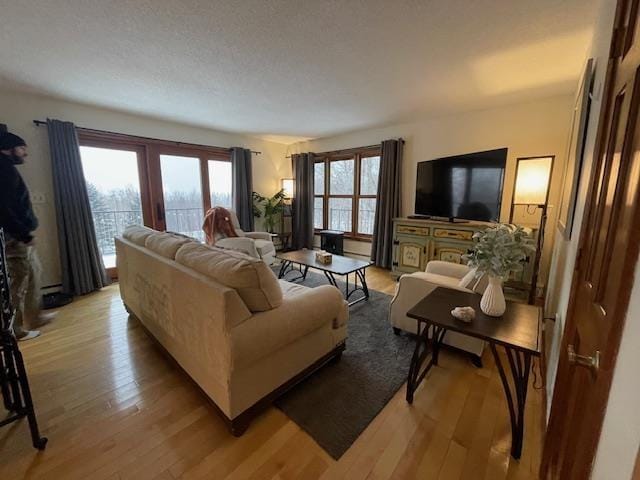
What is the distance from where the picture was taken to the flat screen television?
9.80 feet

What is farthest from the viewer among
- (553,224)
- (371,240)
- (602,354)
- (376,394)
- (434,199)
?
(371,240)

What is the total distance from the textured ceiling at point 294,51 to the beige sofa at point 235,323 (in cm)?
144

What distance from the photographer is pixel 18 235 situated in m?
2.45

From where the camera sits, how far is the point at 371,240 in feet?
15.5

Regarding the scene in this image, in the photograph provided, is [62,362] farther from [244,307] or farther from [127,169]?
[127,169]

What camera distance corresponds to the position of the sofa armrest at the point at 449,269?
7.55ft

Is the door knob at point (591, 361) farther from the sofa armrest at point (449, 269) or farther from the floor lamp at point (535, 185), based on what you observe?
the floor lamp at point (535, 185)

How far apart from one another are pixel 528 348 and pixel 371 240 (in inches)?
142

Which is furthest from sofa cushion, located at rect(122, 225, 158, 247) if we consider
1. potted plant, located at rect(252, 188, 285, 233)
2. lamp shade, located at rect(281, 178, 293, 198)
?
lamp shade, located at rect(281, 178, 293, 198)

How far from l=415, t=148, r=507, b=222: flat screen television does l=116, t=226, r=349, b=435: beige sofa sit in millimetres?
2282

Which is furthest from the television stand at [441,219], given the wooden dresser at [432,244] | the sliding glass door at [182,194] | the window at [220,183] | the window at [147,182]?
the sliding glass door at [182,194]

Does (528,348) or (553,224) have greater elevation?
(553,224)

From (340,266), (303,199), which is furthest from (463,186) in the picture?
(303,199)

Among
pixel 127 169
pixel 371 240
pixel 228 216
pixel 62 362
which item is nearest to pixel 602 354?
pixel 62 362
